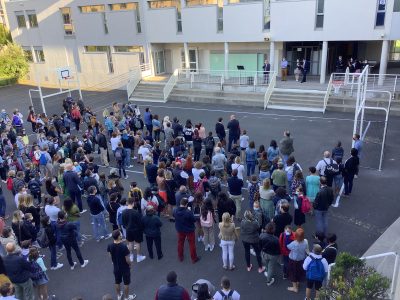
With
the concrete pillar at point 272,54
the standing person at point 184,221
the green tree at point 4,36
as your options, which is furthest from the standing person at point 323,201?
the green tree at point 4,36

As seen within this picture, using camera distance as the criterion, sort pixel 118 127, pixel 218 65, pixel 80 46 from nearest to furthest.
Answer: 1. pixel 118 127
2. pixel 218 65
3. pixel 80 46

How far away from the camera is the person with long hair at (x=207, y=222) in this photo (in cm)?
827

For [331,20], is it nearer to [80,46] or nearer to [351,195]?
[351,195]

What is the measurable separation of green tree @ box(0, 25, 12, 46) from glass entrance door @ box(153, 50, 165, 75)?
18520 millimetres

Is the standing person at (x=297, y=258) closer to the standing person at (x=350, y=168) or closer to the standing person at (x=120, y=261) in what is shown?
the standing person at (x=120, y=261)

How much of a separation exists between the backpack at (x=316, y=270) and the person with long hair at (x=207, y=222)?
102 inches

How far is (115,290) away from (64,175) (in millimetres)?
3881

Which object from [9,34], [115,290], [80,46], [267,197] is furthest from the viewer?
[9,34]

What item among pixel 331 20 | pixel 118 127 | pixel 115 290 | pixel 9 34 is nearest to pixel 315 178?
pixel 115 290

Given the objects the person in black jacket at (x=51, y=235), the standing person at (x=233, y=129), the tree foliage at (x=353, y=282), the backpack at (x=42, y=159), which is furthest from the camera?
the standing person at (x=233, y=129)

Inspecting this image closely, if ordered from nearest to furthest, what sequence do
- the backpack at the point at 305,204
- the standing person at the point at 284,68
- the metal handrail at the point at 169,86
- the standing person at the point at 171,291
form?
the standing person at the point at 171,291 → the backpack at the point at 305,204 → the standing person at the point at 284,68 → the metal handrail at the point at 169,86

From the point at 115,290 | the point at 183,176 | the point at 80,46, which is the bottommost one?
the point at 115,290

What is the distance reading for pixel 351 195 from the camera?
11.0 meters

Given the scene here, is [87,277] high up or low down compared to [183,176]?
down
